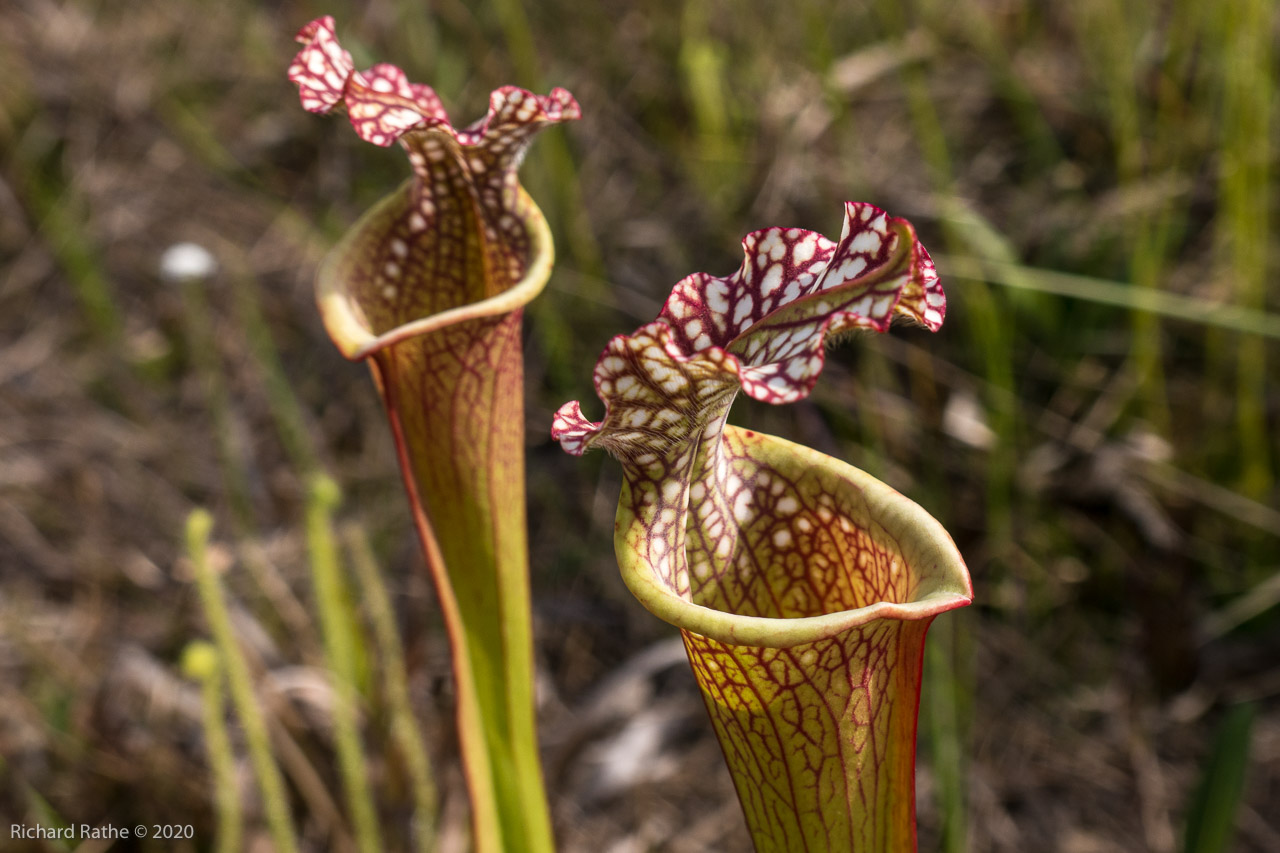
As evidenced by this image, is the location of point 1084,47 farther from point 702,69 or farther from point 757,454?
point 757,454

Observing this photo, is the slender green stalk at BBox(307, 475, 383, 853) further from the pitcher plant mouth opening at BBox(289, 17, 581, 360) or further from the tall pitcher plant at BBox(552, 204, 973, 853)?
the tall pitcher plant at BBox(552, 204, 973, 853)

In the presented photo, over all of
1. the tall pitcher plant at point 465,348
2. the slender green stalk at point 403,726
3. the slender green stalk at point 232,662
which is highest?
the tall pitcher plant at point 465,348

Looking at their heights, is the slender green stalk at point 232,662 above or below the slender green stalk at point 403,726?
above

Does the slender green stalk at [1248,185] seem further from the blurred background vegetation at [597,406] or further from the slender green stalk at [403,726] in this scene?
the slender green stalk at [403,726]

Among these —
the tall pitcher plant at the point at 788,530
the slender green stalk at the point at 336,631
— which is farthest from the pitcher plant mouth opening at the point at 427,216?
the slender green stalk at the point at 336,631

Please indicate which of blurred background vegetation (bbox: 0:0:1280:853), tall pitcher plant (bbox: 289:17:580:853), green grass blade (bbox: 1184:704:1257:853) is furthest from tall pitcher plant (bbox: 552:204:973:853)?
green grass blade (bbox: 1184:704:1257:853)

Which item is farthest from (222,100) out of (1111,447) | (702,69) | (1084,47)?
(1111,447)
